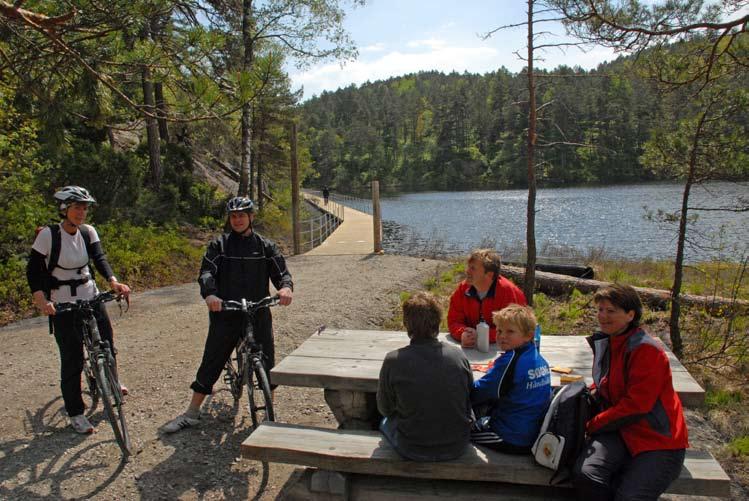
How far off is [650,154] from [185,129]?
58.1 feet

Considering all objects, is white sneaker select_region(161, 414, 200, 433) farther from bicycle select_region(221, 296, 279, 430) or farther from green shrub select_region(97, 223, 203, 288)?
green shrub select_region(97, 223, 203, 288)

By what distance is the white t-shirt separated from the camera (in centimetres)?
388

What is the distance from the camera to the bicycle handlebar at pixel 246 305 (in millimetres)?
3705

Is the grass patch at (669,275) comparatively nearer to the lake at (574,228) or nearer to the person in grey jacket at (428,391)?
the lake at (574,228)

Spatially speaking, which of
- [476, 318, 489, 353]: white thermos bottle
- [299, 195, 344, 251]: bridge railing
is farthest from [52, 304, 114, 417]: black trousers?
[299, 195, 344, 251]: bridge railing

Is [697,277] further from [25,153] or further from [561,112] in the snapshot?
[561,112]

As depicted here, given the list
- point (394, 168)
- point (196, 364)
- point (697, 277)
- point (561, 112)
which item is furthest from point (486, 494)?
point (394, 168)

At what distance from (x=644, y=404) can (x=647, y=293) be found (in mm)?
7533

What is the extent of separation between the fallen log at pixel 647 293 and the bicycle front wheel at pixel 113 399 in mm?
6595

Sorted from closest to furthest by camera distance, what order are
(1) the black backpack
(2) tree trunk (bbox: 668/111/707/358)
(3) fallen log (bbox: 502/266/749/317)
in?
(1) the black backpack
(2) tree trunk (bbox: 668/111/707/358)
(3) fallen log (bbox: 502/266/749/317)

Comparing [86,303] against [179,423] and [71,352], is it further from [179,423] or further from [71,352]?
[179,423]

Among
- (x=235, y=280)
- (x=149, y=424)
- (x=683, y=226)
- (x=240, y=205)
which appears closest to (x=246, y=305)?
(x=235, y=280)

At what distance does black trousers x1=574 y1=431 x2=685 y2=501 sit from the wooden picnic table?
1.85 feet

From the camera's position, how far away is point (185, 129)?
20.4 meters
